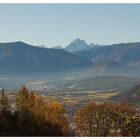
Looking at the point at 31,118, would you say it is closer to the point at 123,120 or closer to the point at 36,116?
the point at 36,116

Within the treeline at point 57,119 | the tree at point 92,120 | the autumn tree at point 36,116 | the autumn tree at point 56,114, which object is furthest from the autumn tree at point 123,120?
the autumn tree at point 36,116

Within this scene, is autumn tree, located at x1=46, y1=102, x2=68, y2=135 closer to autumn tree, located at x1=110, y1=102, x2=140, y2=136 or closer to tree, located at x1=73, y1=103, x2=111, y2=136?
tree, located at x1=73, y1=103, x2=111, y2=136

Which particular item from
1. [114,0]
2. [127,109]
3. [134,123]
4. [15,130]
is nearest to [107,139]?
[114,0]

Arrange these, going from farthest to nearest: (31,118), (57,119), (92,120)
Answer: (92,120), (57,119), (31,118)

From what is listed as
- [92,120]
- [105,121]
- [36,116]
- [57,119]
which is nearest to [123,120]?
[105,121]

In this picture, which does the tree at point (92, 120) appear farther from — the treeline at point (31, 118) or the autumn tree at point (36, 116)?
the autumn tree at point (36, 116)

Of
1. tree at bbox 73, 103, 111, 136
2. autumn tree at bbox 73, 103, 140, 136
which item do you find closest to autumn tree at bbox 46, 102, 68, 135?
autumn tree at bbox 73, 103, 140, 136

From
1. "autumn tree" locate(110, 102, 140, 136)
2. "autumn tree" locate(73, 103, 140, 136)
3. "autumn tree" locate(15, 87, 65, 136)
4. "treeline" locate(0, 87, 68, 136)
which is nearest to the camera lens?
"treeline" locate(0, 87, 68, 136)

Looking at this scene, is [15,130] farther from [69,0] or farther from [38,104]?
[69,0]
